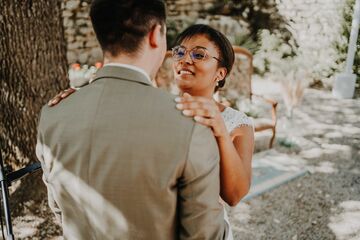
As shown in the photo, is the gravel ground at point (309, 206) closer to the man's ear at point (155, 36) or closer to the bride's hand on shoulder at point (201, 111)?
the bride's hand on shoulder at point (201, 111)

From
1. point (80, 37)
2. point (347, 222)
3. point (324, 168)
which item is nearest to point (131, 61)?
point (347, 222)

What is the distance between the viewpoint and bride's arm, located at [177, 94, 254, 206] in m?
1.19

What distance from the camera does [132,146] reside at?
1119 millimetres

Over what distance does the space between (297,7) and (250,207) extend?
7784mm

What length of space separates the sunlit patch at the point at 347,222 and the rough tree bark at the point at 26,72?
3.22 meters

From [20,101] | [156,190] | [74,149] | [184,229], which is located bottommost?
[20,101]

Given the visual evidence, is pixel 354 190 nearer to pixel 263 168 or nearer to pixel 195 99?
pixel 263 168

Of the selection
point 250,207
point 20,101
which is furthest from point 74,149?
point 250,207

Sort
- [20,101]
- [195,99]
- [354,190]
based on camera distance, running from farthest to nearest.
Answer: [354,190]
[20,101]
[195,99]

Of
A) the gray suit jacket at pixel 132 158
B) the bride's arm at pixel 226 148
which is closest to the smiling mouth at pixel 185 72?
the bride's arm at pixel 226 148

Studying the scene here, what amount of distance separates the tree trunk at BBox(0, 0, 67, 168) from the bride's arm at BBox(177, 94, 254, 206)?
2239mm

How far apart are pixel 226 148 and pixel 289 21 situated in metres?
9.87

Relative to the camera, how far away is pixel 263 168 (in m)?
5.12

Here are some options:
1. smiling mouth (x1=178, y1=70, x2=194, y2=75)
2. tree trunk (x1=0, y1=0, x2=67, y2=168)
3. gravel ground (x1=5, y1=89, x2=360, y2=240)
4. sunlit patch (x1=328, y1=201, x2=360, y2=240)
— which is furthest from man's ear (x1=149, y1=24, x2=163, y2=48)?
sunlit patch (x1=328, y1=201, x2=360, y2=240)
